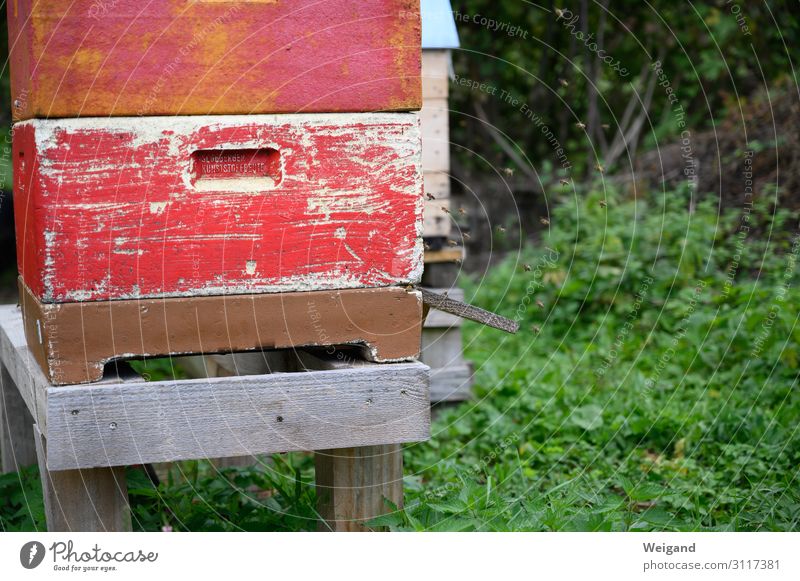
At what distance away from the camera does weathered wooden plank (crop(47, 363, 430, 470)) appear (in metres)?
2.00

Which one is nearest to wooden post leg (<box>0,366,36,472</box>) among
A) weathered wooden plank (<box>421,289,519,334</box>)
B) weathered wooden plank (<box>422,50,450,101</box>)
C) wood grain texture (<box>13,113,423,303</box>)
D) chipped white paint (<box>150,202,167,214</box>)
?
wood grain texture (<box>13,113,423,303</box>)

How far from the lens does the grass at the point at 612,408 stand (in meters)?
2.66

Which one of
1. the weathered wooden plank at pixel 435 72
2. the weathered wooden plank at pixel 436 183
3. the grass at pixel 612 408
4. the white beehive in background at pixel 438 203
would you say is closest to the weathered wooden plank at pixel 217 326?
the grass at pixel 612 408

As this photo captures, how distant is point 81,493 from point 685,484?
76.8 inches

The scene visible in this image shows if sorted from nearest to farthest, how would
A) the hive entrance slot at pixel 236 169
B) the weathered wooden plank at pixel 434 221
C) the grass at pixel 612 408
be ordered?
the hive entrance slot at pixel 236 169 → the grass at pixel 612 408 → the weathered wooden plank at pixel 434 221

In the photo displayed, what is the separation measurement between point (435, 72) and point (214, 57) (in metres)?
2.38

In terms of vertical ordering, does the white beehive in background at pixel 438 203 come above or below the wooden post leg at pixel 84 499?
above

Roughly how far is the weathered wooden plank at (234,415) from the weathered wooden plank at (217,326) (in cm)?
7

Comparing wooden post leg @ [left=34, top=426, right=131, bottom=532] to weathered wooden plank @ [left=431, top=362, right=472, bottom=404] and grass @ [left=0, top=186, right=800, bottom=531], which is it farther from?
weathered wooden plank @ [left=431, top=362, right=472, bottom=404]

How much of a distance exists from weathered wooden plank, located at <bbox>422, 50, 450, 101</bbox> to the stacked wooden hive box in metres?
2.14

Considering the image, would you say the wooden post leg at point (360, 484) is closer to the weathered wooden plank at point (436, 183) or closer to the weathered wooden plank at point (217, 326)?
the weathered wooden plank at point (217, 326)

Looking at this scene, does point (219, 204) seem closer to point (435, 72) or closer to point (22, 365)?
point (22, 365)

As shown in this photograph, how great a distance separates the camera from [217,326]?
6.81 feet

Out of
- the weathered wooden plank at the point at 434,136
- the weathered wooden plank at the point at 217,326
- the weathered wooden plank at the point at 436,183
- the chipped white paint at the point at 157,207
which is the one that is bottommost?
the weathered wooden plank at the point at 217,326
